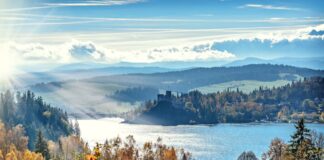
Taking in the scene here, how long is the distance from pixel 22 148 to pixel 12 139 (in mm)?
10348

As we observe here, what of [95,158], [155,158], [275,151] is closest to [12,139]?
[155,158]

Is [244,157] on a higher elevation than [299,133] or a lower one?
lower

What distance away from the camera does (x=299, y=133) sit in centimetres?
8162

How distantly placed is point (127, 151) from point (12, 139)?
61116mm

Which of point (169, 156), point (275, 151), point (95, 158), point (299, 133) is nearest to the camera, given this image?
point (95, 158)

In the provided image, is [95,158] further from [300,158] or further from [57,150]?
[57,150]

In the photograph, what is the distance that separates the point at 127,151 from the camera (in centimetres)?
12481

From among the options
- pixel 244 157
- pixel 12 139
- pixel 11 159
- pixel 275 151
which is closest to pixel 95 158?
pixel 275 151

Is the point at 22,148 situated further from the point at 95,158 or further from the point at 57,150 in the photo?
the point at 95,158

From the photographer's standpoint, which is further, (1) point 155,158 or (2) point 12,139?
(2) point 12,139

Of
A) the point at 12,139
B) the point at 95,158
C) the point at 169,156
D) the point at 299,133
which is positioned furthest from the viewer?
the point at 12,139

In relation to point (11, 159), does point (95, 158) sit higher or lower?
higher

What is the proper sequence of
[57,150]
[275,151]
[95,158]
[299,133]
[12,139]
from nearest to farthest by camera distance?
[95,158]
[299,133]
[275,151]
[12,139]
[57,150]

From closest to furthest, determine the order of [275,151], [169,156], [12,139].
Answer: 1. [275,151]
2. [169,156]
3. [12,139]
